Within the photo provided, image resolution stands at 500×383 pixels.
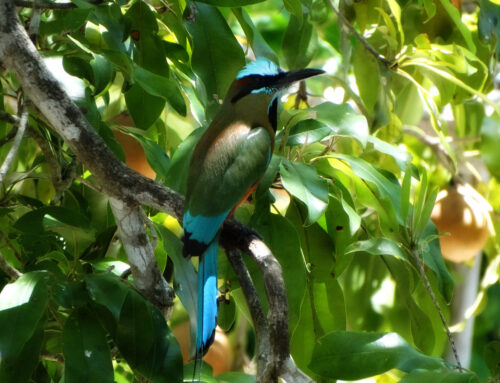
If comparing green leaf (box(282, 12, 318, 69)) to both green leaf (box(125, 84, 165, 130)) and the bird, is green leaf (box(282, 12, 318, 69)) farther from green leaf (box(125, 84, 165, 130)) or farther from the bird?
green leaf (box(125, 84, 165, 130))

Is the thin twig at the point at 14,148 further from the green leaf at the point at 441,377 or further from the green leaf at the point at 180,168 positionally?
the green leaf at the point at 441,377

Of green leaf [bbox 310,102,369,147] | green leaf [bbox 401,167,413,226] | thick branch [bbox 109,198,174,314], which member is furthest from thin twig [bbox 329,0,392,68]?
thick branch [bbox 109,198,174,314]

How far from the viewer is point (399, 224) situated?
1301mm

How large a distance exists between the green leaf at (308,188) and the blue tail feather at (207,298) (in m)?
0.15

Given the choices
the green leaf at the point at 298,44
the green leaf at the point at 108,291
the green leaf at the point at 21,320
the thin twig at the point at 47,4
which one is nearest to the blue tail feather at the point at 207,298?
the green leaf at the point at 108,291

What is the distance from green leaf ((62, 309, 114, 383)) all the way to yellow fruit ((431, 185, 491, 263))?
1000 millimetres

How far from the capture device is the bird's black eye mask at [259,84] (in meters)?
1.42

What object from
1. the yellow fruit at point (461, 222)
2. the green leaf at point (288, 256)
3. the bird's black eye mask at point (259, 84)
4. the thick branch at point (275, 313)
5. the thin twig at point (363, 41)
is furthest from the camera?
the yellow fruit at point (461, 222)

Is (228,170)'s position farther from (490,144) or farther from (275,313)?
(490,144)

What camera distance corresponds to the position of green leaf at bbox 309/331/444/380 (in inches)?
41.3

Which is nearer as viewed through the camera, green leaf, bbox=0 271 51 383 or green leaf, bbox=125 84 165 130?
green leaf, bbox=0 271 51 383

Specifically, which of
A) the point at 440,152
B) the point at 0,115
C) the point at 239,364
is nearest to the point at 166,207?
the point at 0,115

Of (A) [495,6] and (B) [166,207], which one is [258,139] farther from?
(A) [495,6]

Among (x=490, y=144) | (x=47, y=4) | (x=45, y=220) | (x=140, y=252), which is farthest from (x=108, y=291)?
(x=490, y=144)
